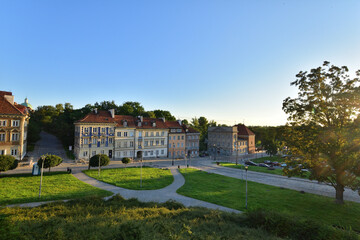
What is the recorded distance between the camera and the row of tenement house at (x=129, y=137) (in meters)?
45.4

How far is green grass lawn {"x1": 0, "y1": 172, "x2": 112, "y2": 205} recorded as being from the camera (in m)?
20.7

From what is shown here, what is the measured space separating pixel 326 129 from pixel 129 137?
1681 inches

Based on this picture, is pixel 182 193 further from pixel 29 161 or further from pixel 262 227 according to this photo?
pixel 29 161

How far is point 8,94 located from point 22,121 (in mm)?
9288

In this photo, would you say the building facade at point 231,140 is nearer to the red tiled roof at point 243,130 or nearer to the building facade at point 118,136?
the red tiled roof at point 243,130

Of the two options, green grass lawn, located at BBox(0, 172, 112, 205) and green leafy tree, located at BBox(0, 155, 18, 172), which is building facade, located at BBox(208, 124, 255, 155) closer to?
green grass lawn, located at BBox(0, 172, 112, 205)

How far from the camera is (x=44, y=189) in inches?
936

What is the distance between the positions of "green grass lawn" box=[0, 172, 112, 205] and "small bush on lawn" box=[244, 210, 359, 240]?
16.5 meters

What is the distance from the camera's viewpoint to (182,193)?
24.9m

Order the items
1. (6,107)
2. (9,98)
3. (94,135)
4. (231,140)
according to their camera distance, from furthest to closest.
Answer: (231,140), (94,135), (9,98), (6,107)

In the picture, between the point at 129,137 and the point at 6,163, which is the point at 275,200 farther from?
the point at 129,137

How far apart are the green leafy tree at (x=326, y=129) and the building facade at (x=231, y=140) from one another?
4100 centimetres

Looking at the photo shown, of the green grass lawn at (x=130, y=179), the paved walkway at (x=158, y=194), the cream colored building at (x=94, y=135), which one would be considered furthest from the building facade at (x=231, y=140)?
the paved walkway at (x=158, y=194)

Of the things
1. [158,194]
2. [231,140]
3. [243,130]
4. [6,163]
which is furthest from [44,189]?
[243,130]
